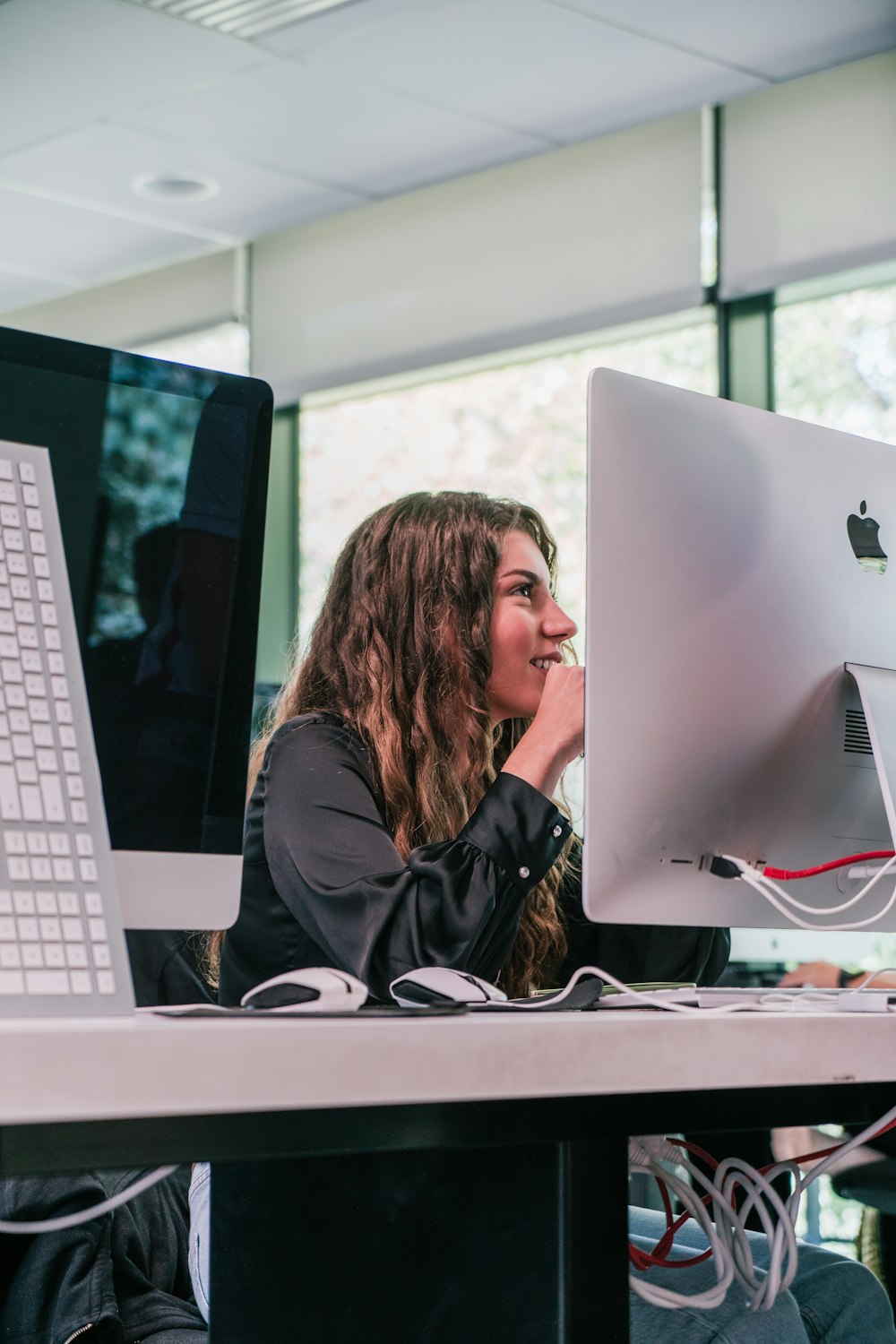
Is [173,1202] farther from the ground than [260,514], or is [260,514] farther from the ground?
[260,514]

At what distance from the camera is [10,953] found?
0.75 meters

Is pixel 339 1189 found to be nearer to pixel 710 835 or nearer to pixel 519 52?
pixel 710 835

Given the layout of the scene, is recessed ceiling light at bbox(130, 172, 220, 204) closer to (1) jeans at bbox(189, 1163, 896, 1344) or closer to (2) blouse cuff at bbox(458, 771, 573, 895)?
(2) blouse cuff at bbox(458, 771, 573, 895)

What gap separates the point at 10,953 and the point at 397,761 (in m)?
0.93

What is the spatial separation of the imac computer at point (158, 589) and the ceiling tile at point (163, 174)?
342 centimetres

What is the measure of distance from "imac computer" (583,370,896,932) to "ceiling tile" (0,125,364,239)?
338 centimetres

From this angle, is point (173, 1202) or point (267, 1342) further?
point (173, 1202)

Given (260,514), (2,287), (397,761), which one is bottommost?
(397,761)

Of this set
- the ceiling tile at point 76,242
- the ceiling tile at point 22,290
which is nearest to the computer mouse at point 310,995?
the ceiling tile at point 76,242

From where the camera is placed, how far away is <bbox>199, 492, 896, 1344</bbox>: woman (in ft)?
4.57

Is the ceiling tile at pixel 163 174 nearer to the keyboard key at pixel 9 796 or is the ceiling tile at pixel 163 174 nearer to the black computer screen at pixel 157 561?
the black computer screen at pixel 157 561

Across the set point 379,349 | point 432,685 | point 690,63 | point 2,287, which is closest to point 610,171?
point 690,63

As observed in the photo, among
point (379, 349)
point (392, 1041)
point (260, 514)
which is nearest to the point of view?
point (392, 1041)

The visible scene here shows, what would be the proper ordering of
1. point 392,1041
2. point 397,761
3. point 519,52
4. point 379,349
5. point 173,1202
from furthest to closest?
point 379,349
point 519,52
point 397,761
point 173,1202
point 392,1041
